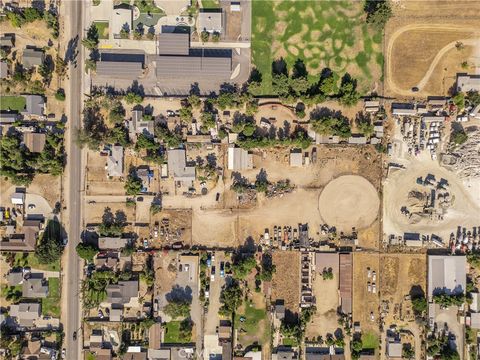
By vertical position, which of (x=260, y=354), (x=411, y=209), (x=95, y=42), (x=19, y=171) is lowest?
(x=260, y=354)

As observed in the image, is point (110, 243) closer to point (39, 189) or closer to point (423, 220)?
point (39, 189)

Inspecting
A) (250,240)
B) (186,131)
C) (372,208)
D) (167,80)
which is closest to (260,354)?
(250,240)

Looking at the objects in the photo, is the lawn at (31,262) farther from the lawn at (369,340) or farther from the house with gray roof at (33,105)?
the lawn at (369,340)

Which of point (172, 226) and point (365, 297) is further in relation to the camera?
point (172, 226)

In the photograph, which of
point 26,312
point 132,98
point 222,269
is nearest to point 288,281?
point 222,269

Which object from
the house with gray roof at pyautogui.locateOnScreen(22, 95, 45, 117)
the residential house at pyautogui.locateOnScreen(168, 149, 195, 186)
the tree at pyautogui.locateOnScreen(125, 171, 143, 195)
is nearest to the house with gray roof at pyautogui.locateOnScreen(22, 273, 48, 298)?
the tree at pyautogui.locateOnScreen(125, 171, 143, 195)

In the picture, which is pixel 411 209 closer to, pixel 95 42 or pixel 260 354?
pixel 260 354
